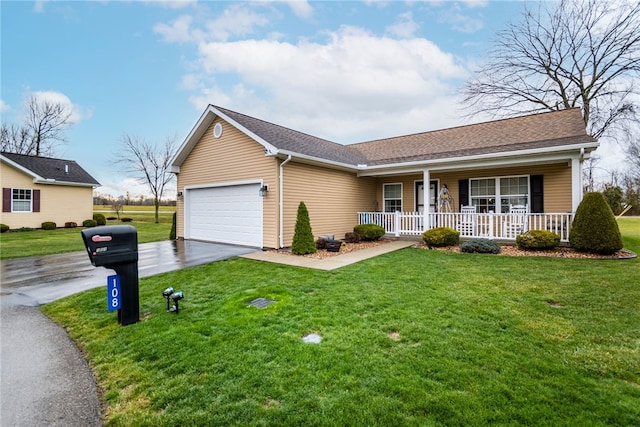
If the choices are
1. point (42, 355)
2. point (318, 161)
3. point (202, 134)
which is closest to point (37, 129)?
point (202, 134)

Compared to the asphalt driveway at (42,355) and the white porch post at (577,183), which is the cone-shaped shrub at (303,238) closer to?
the asphalt driveway at (42,355)

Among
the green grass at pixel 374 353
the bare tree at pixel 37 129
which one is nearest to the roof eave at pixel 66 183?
the bare tree at pixel 37 129

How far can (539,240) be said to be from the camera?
8.73 metres

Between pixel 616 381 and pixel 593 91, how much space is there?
21.4m

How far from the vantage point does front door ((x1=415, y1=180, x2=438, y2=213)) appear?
12773 mm

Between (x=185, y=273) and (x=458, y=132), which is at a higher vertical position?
(x=458, y=132)

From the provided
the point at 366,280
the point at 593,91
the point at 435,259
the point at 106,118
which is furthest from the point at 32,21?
the point at 593,91

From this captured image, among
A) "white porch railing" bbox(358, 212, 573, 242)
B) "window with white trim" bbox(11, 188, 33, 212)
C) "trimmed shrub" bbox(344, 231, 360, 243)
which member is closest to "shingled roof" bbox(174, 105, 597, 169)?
"white porch railing" bbox(358, 212, 573, 242)

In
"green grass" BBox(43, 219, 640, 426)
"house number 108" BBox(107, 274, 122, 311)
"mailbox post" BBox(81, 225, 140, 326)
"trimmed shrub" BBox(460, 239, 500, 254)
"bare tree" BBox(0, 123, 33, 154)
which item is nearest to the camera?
"green grass" BBox(43, 219, 640, 426)

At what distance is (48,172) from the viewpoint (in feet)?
61.9

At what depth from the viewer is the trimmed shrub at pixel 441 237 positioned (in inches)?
395

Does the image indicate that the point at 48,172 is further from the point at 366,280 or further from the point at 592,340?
the point at 592,340

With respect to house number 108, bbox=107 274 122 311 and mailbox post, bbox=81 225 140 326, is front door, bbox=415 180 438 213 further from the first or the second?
house number 108, bbox=107 274 122 311

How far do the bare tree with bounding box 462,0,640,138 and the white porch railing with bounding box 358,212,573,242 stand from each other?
12.5 metres
